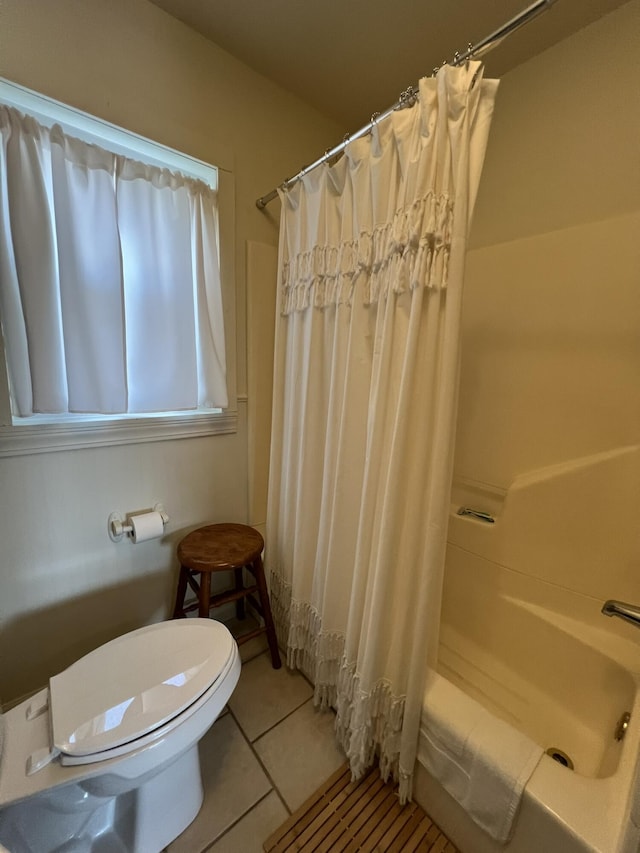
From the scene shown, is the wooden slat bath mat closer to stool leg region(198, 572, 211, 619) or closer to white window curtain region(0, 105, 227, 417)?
stool leg region(198, 572, 211, 619)

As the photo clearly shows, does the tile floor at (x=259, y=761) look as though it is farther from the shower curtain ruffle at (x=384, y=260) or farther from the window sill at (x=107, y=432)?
the shower curtain ruffle at (x=384, y=260)

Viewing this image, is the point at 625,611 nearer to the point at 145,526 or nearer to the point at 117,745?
the point at 117,745

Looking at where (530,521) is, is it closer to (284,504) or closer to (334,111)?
(284,504)

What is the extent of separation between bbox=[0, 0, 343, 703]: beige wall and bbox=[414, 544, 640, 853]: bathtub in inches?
45.5

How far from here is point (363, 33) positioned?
46.2 inches

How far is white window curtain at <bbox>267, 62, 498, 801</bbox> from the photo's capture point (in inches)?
30.8

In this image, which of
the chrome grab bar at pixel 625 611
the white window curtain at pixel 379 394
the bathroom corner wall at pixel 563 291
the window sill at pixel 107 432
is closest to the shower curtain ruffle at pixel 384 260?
the white window curtain at pixel 379 394

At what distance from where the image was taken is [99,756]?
0.72 meters

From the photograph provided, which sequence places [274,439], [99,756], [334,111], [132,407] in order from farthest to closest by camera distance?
[334,111] < [274,439] < [132,407] < [99,756]

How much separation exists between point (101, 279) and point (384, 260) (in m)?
0.91

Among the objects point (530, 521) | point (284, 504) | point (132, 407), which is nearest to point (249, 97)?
point (132, 407)

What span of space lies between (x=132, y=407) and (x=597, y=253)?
174 centimetres

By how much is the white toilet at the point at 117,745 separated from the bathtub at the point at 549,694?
668mm

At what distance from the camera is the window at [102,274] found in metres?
0.95
